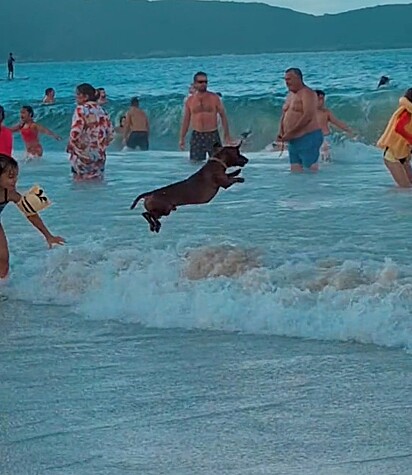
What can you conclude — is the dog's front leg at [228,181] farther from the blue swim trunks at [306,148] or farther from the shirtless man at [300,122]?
the blue swim trunks at [306,148]

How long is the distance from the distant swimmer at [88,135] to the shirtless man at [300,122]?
5.87 ft

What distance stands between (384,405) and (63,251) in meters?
3.54

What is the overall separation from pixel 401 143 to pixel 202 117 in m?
3.45

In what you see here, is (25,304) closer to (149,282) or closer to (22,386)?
(149,282)

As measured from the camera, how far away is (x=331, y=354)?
14.8 feet

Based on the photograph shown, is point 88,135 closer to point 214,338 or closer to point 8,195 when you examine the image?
point 8,195

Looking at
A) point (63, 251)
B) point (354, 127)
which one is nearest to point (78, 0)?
point (354, 127)

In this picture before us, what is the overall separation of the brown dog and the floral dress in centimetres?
439

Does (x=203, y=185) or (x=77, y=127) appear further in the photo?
(x=77, y=127)

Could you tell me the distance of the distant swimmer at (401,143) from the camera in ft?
29.7

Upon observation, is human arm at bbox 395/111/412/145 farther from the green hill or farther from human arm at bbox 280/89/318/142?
the green hill

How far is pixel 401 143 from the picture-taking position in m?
9.26

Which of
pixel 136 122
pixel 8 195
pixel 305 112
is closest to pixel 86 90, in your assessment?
pixel 305 112

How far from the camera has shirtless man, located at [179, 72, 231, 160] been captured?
1216 centimetres
